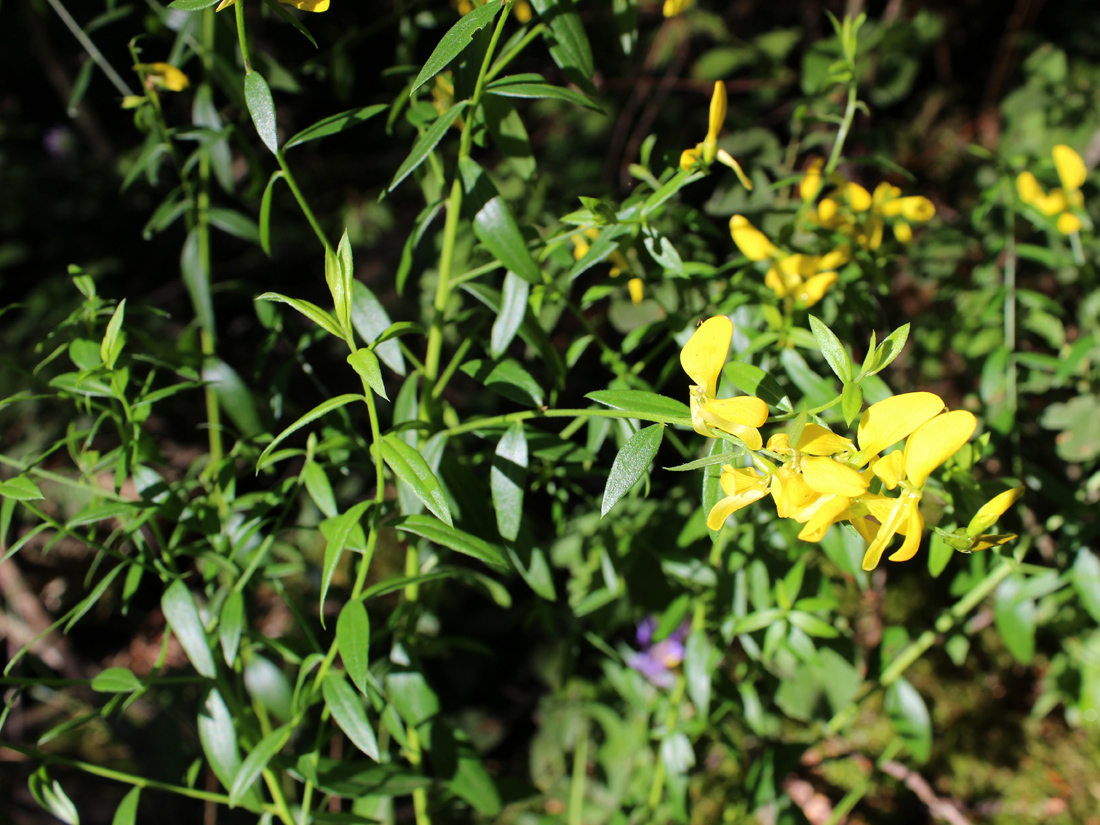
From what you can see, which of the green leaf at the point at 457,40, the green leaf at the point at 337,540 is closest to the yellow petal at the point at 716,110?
the green leaf at the point at 457,40

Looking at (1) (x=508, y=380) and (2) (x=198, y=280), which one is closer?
(1) (x=508, y=380)

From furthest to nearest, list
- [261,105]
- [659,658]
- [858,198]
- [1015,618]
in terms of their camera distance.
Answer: [659,658], [1015,618], [858,198], [261,105]

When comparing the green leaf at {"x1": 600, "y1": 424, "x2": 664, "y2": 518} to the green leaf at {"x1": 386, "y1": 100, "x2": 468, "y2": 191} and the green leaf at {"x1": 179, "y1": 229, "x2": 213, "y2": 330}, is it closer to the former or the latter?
the green leaf at {"x1": 386, "y1": 100, "x2": 468, "y2": 191}

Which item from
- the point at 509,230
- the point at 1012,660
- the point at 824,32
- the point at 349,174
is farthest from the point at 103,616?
the point at 824,32

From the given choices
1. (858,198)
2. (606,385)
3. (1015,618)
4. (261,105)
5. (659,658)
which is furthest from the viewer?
(659,658)

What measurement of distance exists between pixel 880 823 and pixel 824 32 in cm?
184

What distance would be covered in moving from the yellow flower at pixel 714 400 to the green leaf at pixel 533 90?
0.21 metres

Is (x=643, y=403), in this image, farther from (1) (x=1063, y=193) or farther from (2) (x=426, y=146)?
(1) (x=1063, y=193)

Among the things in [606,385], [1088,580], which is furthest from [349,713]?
[1088,580]

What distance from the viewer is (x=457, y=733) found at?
0.83m

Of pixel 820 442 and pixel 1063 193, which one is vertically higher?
pixel 820 442

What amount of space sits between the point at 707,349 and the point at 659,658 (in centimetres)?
104

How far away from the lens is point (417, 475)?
48 cm

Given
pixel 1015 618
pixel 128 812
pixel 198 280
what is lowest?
pixel 1015 618
